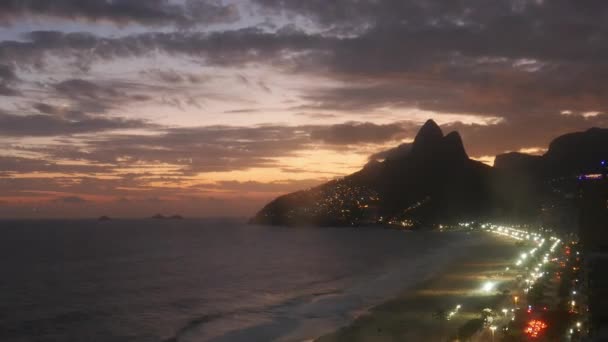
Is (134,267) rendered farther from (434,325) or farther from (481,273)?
(434,325)

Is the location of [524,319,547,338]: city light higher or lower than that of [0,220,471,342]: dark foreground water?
higher

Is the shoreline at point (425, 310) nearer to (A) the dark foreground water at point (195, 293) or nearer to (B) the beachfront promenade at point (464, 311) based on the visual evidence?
(B) the beachfront promenade at point (464, 311)

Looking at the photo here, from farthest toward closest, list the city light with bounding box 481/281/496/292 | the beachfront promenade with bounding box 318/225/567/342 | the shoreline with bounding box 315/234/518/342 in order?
the city light with bounding box 481/281/496/292, the shoreline with bounding box 315/234/518/342, the beachfront promenade with bounding box 318/225/567/342

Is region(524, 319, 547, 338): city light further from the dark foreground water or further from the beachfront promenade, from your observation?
the dark foreground water

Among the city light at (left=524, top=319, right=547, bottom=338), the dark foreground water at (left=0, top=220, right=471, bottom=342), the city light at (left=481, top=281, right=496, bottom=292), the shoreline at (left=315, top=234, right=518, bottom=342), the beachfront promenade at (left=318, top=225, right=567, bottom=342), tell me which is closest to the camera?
the city light at (left=524, top=319, right=547, bottom=338)

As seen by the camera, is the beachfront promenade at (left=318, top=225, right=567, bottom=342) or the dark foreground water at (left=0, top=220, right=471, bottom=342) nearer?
the beachfront promenade at (left=318, top=225, right=567, bottom=342)

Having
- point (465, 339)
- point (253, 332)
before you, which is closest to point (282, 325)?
point (253, 332)

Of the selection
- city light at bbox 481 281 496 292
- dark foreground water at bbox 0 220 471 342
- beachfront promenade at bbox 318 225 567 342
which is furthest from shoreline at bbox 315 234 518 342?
dark foreground water at bbox 0 220 471 342

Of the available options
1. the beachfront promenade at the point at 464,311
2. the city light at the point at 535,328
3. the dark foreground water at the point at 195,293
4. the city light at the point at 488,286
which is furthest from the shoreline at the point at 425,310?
the city light at the point at 535,328
